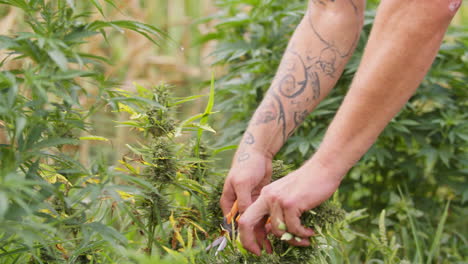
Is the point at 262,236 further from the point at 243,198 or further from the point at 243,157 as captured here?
the point at 243,157

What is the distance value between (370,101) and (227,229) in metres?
0.52

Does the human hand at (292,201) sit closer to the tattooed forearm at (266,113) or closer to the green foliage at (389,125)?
the tattooed forearm at (266,113)

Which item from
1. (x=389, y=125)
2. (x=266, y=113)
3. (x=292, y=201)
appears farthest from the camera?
(x=389, y=125)

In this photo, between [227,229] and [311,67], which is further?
[311,67]

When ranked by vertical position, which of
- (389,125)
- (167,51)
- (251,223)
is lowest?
(167,51)

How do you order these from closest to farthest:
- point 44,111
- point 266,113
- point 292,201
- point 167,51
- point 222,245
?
point 44,111, point 292,201, point 222,245, point 266,113, point 167,51

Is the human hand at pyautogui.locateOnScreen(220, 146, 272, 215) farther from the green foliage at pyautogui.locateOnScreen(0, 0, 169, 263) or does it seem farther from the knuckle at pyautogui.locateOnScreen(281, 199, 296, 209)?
the green foliage at pyautogui.locateOnScreen(0, 0, 169, 263)

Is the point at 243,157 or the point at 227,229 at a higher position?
the point at 243,157

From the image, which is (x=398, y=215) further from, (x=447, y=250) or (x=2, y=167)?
(x=2, y=167)

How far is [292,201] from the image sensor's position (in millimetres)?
1073

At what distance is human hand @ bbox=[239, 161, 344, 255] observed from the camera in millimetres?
1084

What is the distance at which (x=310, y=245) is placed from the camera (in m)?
1.17

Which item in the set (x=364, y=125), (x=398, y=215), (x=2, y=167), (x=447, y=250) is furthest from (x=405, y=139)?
(x=2, y=167)

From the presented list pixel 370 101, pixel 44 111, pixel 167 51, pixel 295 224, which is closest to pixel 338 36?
pixel 370 101
